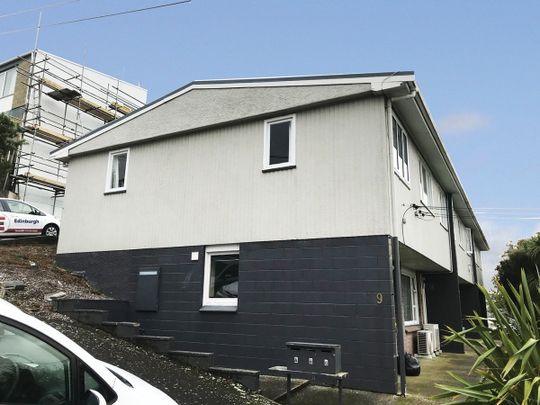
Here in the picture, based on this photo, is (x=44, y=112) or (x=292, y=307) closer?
(x=292, y=307)

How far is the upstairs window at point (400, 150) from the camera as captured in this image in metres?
9.29

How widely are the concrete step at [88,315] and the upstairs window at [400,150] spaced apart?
20.9 feet

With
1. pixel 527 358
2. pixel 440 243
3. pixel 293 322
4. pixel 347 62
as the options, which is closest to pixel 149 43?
pixel 347 62

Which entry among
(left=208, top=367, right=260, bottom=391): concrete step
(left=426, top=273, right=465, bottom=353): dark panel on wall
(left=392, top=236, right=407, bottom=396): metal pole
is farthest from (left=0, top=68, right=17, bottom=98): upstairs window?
(left=392, top=236, right=407, bottom=396): metal pole

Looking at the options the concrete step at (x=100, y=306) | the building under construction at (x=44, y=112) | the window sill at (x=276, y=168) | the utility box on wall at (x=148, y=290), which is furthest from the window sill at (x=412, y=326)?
the building under construction at (x=44, y=112)

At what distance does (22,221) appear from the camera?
15766 millimetres

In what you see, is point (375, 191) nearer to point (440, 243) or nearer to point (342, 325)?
point (342, 325)

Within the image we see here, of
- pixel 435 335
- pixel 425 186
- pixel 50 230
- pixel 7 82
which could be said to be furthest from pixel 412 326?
pixel 7 82

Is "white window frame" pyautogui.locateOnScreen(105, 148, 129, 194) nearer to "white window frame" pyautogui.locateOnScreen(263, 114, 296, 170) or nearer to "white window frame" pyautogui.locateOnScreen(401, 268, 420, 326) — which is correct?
"white window frame" pyautogui.locateOnScreen(263, 114, 296, 170)

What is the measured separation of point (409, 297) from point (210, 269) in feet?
21.9

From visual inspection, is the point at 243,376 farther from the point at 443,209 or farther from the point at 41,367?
the point at 443,209

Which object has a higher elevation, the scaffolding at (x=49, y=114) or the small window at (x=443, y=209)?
the scaffolding at (x=49, y=114)

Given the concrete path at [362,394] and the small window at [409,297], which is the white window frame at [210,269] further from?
the small window at [409,297]

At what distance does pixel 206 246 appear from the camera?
10.0m
